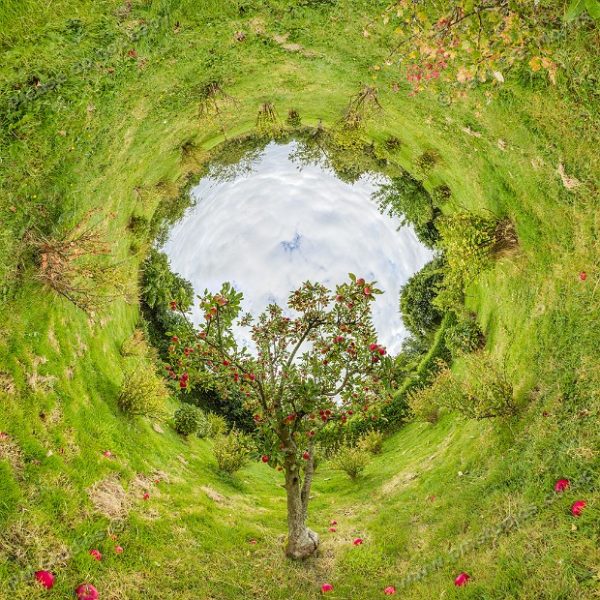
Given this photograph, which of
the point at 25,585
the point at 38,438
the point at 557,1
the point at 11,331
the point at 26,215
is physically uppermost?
the point at 557,1

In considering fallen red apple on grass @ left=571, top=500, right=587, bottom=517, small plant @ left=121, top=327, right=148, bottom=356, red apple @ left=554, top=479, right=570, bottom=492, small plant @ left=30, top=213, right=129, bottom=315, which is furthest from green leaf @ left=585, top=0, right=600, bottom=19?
small plant @ left=121, top=327, right=148, bottom=356

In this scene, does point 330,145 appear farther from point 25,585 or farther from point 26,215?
point 25,585

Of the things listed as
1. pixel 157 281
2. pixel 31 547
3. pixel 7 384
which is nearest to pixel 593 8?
pixel 31 547

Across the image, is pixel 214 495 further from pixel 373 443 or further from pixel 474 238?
pixel 474 238

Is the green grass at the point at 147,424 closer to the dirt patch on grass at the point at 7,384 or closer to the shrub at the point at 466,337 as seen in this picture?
the dirt patch on grass at the point at 7,384

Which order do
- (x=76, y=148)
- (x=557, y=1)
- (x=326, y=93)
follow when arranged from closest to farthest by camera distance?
(x=557, y=1), (x=76, y=148), (x=326, y=93)

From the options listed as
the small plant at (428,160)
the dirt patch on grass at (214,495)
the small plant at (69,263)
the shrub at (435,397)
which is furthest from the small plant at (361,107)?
the dirt patch on grass at (214,495)

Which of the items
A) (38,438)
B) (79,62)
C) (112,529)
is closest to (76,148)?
(79,62)
